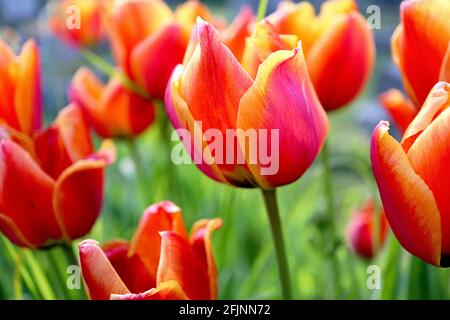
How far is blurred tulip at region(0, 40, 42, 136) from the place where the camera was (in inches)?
19.2

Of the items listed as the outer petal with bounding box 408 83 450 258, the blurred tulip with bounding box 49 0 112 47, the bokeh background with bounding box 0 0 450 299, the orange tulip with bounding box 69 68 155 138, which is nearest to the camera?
the outer petal with bounding box 408 83 450 258

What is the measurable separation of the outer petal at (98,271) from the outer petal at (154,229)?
0.04 meters

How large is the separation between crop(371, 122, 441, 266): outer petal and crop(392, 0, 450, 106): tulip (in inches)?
2.9

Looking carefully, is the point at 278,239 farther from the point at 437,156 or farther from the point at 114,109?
the point at 114,109

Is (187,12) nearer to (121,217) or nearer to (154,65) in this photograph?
(154,65)

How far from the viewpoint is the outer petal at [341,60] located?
0.53 meters

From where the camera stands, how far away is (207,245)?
0.40 metres

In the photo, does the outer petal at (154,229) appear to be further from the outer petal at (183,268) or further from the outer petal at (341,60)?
the outer petal at (341,60)

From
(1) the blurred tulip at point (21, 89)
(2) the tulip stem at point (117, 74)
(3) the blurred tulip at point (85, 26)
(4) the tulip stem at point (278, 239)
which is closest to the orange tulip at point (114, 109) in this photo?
(2) the tulip stem at point (117, 74)

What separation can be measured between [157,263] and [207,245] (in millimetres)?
38

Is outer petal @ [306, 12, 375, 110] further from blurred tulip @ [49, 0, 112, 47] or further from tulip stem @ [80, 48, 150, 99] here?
blurred tulip @ [49, 0, 112, 47]

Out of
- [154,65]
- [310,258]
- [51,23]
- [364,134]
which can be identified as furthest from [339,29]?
[364,134]

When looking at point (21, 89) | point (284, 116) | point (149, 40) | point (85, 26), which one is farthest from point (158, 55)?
point (85, 26)

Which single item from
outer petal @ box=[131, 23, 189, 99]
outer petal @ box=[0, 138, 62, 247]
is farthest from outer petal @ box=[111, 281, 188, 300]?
outer petal @ box=[131, 23, 189, 99]
